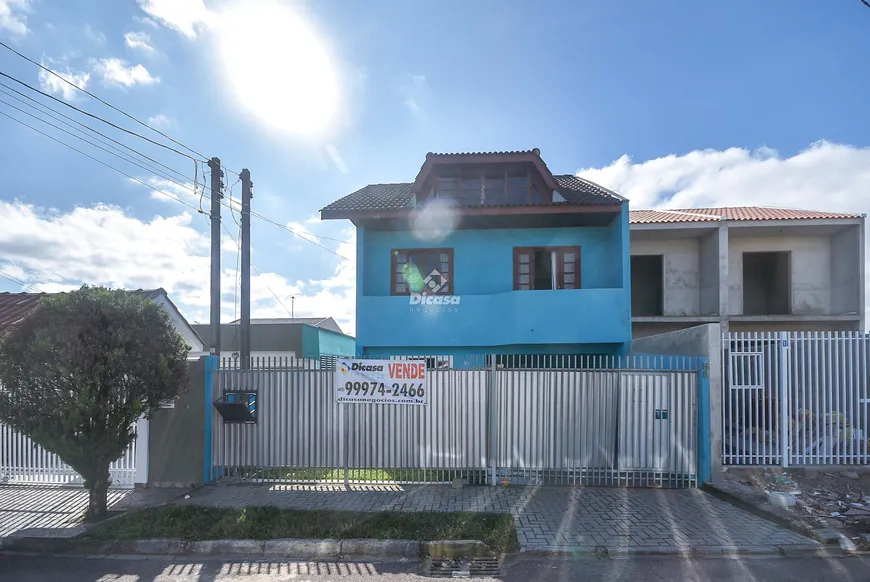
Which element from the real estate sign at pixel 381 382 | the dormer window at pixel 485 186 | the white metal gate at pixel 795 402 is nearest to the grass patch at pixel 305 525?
the real estate sign at pixel 381 382

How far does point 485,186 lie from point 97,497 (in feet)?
34.2

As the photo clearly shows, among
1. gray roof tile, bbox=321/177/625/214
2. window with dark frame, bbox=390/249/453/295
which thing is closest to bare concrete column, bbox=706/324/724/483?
gray roof tile, bbox=321/177/625/214

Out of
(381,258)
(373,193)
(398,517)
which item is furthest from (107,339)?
(373,193)

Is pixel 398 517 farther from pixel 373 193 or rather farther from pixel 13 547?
pixel 373 193

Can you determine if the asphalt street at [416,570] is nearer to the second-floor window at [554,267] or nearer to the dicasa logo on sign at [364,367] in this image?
the dicasa logo on sign at [364,367]

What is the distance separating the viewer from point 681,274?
51.4 ft

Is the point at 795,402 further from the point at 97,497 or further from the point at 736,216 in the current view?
the point at 97,497

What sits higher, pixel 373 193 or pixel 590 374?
pixel 373 193

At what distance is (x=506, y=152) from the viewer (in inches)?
475

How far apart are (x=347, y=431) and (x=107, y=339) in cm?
354

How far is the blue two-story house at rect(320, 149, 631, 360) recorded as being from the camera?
11.1m

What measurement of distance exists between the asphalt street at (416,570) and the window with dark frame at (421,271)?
26.8 ft

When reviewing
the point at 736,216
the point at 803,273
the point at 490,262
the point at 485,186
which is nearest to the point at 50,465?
the point at 490,262

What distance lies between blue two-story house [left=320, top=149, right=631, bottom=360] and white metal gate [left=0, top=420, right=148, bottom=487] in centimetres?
546
